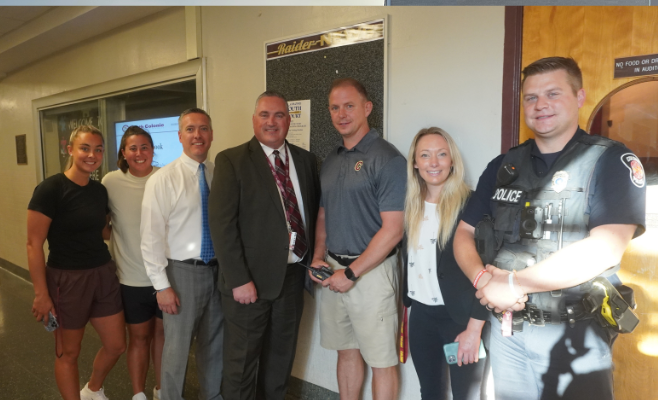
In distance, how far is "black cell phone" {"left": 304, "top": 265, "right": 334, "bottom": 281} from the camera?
5.03ft

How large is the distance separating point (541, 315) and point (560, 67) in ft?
2.15

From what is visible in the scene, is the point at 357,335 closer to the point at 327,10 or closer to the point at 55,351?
the point at 55,351

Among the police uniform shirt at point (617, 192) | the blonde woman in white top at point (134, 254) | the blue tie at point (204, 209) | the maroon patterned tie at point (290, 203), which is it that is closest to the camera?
the police uniform shirt at point (617, 192)

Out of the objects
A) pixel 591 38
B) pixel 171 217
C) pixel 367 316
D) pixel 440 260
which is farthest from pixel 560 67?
→ pixel 171 217

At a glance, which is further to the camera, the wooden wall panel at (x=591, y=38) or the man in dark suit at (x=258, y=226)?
the man in dark suit at (x=258, y=226)

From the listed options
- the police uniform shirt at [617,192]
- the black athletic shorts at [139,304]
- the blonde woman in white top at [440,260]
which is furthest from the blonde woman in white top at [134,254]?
the police uniform shirt at [617,192]

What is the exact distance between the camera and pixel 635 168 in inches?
37.0

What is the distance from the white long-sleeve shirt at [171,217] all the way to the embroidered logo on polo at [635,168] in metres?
1.24

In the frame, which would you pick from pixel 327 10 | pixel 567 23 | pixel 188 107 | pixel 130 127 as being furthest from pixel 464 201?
pixel 130 127

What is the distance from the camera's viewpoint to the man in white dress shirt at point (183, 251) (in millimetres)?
1304

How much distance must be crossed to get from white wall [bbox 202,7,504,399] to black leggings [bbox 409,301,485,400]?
0.55ft

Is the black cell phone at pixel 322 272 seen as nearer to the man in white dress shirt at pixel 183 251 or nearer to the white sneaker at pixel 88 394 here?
Answer: the man in white dress shirt at pixel 183 251

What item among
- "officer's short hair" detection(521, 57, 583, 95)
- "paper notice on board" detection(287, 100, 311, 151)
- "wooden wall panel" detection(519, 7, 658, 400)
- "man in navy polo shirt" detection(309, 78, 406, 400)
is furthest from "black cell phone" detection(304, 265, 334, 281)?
"officer's short hair" detection(521, 57, 583, 95)

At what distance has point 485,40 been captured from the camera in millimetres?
1129
